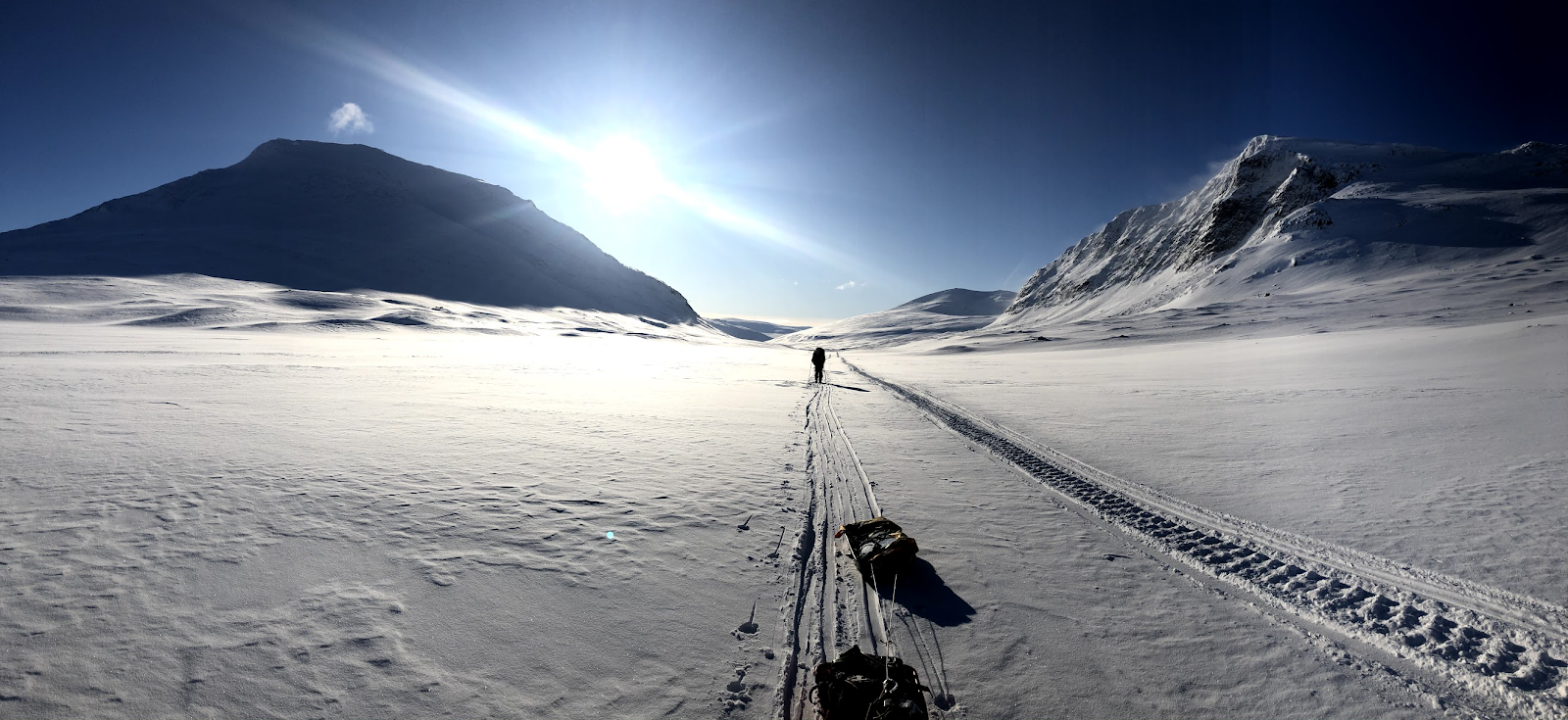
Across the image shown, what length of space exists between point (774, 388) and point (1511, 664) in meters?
17.1

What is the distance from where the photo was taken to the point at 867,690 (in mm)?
3189

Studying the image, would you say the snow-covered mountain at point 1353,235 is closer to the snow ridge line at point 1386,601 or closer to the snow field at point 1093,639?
the snow ridge line at point 1386,601

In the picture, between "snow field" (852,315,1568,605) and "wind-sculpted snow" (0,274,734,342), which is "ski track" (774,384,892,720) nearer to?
"snow field" (852,315,1568,605)

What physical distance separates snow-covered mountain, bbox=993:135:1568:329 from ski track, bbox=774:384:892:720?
59.3 m

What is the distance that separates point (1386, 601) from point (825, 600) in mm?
4793

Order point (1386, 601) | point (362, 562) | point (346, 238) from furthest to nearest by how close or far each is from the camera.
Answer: point (346, 238), point (362, 562), point (1386, 601)

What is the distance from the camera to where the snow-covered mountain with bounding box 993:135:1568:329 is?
52.7m

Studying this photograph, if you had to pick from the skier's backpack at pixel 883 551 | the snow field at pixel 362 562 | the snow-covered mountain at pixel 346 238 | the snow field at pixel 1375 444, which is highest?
the snow-covered mountain at pixel 346 238

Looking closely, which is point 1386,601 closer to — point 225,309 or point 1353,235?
point 225,309

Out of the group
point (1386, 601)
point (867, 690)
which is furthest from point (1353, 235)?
point (867, 690)

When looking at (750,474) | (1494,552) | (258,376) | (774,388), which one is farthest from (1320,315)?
(258,376)

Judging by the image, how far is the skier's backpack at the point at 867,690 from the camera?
9.94 feet

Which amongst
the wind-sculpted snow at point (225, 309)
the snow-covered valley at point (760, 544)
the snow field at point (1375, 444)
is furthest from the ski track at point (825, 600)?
the wind-sculpted snow at point (225, 309)

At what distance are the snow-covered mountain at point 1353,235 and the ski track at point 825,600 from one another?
195 ft
